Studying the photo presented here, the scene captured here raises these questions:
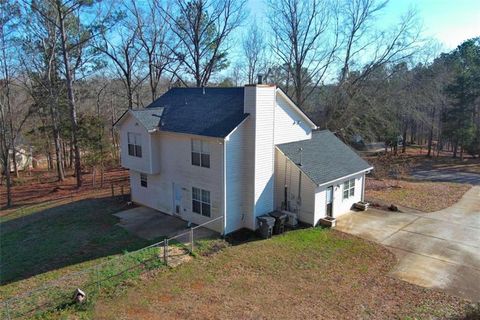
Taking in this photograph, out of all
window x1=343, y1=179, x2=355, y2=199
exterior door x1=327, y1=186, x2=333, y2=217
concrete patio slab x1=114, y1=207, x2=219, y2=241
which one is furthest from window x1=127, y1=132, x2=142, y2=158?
window x1=343, y1=179, x2=355, y2=199

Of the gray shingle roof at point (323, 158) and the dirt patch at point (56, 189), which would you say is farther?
the dirt patch at point (56, 189)

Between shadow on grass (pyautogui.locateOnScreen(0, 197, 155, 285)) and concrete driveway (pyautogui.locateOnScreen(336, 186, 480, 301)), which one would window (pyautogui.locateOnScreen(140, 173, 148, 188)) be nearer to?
shadow on grass (pyautogui.locateOnScreen(0, 197, 155, 285))

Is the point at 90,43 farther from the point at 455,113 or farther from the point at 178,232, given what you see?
the point at 455,113

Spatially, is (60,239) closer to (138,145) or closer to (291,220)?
(138,145)

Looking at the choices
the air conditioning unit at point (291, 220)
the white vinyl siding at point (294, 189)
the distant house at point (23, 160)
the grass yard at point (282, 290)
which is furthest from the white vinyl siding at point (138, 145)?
the distant house at point (23, 160)

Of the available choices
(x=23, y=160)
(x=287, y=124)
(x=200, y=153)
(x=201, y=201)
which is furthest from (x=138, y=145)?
(x=23, y=160)

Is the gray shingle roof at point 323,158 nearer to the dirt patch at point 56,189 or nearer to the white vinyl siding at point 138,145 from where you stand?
the white vinyl siding at point 138,145
